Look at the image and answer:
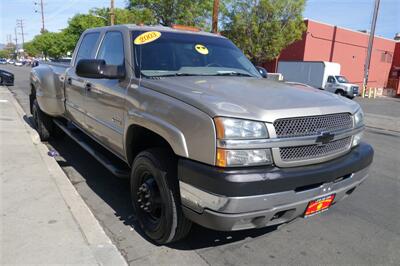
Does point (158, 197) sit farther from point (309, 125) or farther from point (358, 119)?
point (358, 119)

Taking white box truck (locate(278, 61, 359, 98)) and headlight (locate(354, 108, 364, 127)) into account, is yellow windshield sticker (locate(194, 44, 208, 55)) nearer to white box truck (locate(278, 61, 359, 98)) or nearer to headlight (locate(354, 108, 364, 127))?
headlight (locate(354, 108, 364, 127))

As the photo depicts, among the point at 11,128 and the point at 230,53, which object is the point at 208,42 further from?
the point at 11,128

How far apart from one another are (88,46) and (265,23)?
79.0ft

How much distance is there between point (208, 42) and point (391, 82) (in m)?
44.1

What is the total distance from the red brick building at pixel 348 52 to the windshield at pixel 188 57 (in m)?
27.8

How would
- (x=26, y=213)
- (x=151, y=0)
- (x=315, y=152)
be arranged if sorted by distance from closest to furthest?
(x=315, y=152) < (x=26, y=213) < (x=151, y=0)

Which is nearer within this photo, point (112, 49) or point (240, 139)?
point (240, 139)

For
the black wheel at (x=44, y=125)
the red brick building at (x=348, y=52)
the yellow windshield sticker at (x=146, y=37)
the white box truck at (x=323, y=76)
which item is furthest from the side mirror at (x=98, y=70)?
the red brick building at (x=348, y=52)

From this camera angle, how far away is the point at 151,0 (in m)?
26.9

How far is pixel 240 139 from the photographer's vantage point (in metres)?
2.40

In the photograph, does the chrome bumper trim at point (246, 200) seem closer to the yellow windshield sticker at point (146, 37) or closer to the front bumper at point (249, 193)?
the front bumper at point (249, 193)

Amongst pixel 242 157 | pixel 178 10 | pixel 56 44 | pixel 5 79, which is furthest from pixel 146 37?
pixel 56 44

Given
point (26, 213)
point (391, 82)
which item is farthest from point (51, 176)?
point (391, 82)

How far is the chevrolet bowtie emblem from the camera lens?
8.82ft
